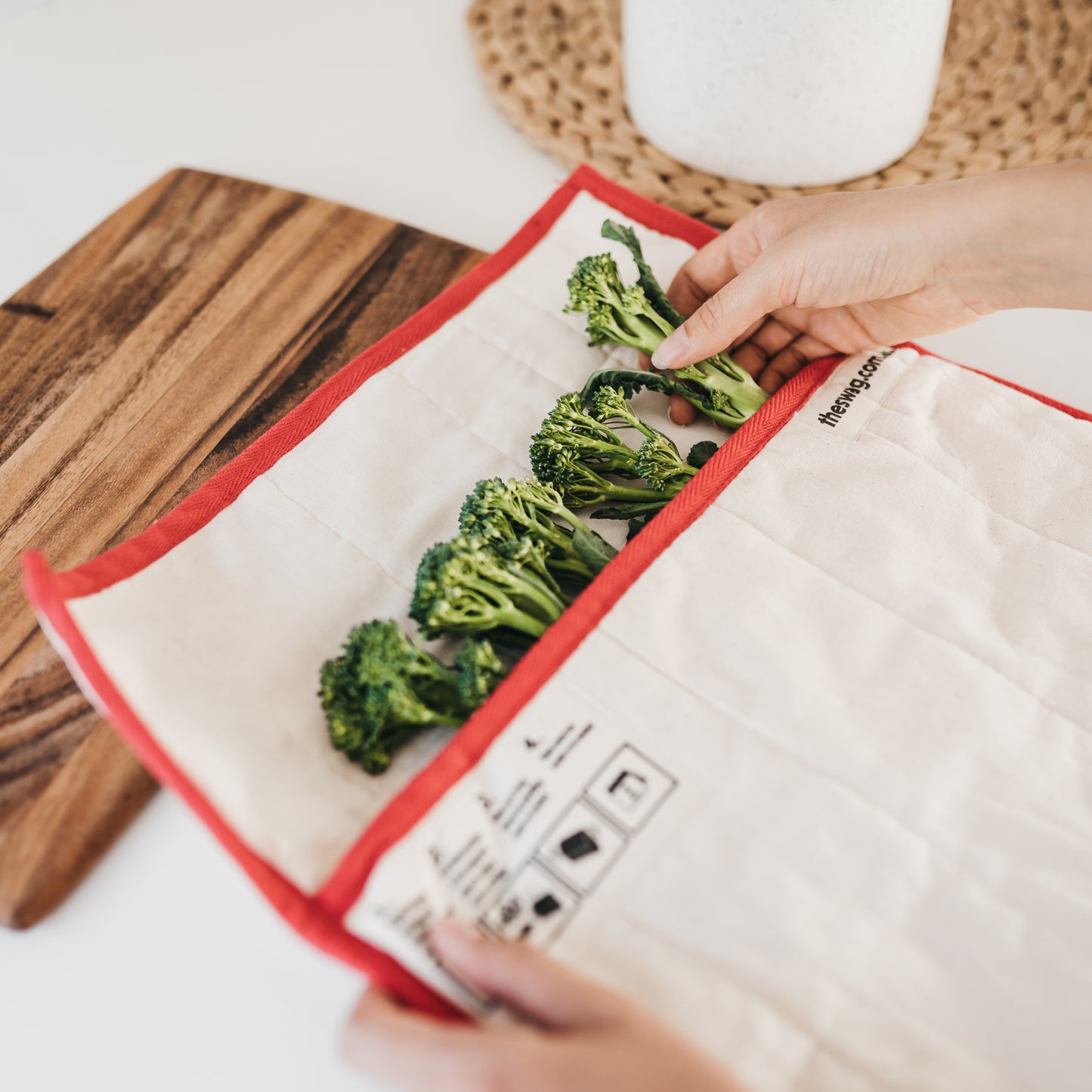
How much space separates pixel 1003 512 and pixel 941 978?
46 cm

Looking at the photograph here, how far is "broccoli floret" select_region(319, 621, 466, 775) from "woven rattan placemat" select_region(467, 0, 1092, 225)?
894mm

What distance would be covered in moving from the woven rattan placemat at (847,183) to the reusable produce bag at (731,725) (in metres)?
0.52

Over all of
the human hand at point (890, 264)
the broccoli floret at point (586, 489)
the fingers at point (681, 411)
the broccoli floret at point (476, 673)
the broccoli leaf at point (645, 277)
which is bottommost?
the broccoli floret at point (476, 673)

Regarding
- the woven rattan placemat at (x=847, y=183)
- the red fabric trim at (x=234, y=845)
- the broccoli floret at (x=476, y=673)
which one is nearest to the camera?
the red fabric trim at (x=234, y=845)

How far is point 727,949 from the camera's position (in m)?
0.69

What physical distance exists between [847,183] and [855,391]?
52cm

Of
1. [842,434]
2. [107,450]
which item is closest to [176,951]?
[107,450]

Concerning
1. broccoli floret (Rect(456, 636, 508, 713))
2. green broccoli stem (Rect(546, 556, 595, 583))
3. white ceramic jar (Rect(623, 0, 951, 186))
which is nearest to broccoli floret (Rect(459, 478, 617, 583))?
green broccoli stem (Rect(546, 556, 595, 583))

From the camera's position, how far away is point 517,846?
28.5 inches

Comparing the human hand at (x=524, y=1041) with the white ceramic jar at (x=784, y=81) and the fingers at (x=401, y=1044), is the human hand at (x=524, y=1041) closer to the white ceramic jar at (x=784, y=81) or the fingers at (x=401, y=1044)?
the fingers at (x=401, y=1044)

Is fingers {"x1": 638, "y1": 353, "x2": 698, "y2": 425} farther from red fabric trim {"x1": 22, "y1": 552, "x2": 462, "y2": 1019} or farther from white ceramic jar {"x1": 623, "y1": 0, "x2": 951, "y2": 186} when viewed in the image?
red fabric trim {"x1": 22, "y1": 552, "x2": 462, "y2": 1019}

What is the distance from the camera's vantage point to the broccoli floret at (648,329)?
41.6 inches

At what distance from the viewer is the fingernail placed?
3.39ft

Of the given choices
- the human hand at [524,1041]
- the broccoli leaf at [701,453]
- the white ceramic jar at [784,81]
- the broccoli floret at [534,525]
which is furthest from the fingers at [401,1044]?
the white ceramic jar at [784,81]
